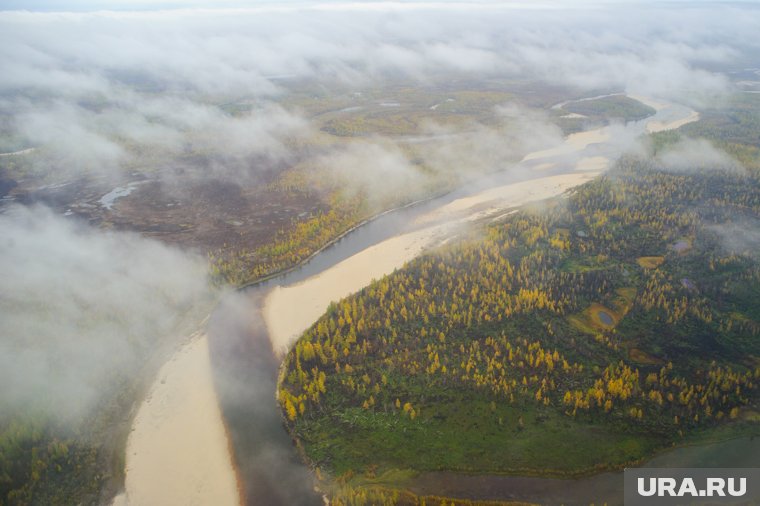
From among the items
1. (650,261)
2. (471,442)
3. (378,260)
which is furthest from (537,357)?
(378,260)

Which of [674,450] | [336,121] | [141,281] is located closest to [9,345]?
[141,281]

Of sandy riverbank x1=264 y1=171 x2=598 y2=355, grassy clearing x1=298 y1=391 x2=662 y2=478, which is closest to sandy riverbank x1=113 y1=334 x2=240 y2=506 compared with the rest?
grassy clearing x1=298 y1=391 x2=662 y2=478

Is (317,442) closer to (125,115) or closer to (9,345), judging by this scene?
(9,345)

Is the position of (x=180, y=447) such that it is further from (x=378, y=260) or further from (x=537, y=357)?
(x=378, y=260)

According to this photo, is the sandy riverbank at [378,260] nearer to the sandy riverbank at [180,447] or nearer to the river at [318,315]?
the river at [318,315]

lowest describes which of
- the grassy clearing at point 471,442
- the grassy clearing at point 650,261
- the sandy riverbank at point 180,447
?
the grassy clearing at point 650,261

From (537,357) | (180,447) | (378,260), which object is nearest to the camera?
(180,447)

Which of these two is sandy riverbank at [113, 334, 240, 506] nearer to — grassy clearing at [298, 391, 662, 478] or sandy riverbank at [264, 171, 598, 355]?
grassy clearing at [298, 391, 662, 478]

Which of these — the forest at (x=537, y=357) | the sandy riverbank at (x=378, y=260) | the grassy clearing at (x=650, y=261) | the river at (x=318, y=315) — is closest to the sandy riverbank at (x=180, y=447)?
the river at (x=318, y=315)
